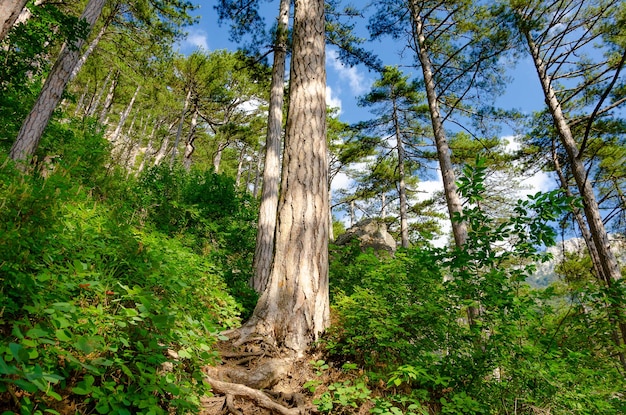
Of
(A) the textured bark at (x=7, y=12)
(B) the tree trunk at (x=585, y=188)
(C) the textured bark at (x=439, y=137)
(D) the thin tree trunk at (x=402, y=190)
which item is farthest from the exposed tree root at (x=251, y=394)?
(D) the thin tree trunk at (x=402, y=190)

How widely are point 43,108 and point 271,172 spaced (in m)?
4.41

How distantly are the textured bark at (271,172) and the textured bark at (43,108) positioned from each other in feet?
11.9

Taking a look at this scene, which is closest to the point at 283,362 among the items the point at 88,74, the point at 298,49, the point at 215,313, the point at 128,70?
the point at 215,313

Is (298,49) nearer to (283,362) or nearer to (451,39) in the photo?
(283,362)

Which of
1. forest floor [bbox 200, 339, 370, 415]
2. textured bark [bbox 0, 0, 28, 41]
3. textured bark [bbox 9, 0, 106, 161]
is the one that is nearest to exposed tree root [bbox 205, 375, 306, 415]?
forest floor [bbox 200, 339, 370, 415]

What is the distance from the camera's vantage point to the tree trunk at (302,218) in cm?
282

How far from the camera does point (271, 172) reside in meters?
6.20

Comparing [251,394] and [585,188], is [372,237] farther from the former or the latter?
[251,394]

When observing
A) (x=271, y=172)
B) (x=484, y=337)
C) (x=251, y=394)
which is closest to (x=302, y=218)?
(x=251, y=394)

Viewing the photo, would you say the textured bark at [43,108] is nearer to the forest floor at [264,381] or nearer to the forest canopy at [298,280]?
the forest canopy at [298,280]

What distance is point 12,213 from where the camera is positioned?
1701 millimetres

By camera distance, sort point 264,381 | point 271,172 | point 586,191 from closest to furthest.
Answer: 1. point 264,381
2. point 586,191
3. point 271,172

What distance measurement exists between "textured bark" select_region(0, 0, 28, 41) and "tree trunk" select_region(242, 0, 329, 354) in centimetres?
234

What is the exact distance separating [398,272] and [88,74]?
22.5 meters
